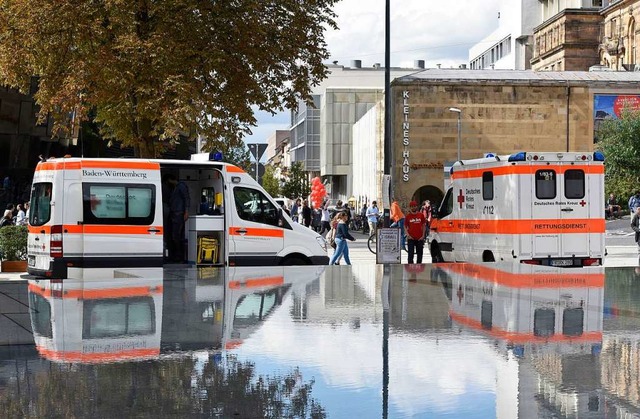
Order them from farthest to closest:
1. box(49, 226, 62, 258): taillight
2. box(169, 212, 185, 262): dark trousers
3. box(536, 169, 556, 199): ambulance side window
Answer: box(536, 169, 556, 199): ambulance side window → box(169, 212, 185, 262): dark trousers → box(49, 226, 62, 258): taillight

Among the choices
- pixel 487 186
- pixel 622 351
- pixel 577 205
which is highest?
pixel 487 186

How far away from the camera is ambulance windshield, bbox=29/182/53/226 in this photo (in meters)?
17.3

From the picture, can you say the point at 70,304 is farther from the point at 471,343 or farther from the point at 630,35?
the point at 630,35

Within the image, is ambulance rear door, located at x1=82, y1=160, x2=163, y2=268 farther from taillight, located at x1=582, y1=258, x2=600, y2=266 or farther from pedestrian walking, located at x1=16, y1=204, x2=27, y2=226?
pedestrian walking, located at x1=16, y1=204, x2=27, y2=226

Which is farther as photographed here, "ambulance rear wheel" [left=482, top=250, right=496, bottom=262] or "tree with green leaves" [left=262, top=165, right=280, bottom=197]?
"tree with green leaves" [left=262, top=165, right=280, bottom=197]

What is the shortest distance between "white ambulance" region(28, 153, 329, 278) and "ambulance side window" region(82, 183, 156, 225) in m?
0.02

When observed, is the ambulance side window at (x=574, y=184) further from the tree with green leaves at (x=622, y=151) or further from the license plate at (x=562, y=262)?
the tree with green leaves at (x=622, y=151)

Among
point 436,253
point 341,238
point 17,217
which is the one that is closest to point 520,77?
point 436,253

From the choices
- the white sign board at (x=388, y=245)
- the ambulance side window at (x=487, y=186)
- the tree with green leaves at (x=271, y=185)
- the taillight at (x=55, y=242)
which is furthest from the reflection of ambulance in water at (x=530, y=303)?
the tree with green leaves at (x=271, y=185)

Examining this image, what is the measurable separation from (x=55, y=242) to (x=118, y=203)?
1194 millimetres

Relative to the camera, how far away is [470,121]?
203 feet

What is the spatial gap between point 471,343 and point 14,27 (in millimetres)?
17035

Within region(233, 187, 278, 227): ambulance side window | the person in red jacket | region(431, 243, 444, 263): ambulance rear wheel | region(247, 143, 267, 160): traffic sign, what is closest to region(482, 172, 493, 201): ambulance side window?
the person in red jacket

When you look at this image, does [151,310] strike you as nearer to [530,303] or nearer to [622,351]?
[530,303]
